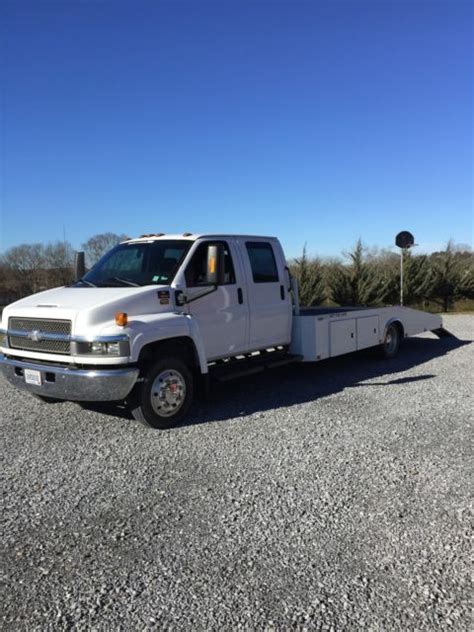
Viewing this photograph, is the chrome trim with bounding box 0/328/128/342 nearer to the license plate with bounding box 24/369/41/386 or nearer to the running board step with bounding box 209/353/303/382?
the license plate with bounding box 24/369/41/386

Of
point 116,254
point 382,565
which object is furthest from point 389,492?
point 116,254

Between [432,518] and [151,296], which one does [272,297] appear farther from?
[432,518]

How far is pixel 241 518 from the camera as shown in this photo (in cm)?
366

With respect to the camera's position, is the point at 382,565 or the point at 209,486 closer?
the point at 382,565

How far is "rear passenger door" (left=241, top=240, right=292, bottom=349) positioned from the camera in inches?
279

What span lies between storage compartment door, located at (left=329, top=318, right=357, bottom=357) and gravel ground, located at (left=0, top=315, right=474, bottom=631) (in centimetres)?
178

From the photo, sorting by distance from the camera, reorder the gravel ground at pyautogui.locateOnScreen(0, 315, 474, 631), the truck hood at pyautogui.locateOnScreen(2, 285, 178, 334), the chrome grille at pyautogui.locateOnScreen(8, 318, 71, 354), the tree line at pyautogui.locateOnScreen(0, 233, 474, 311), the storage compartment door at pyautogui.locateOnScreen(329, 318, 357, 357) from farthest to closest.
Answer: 1. the tree line at pyautogui.locateOnScreen(0, 233, 474, 311)
2. the storage compartment door at pyautogui.locateOnScreen(329, 318, 357, 357)
3. the chrome grille at pyautogui.locateOnScreen(8, 318, 71, 354)
4. the truck hood at pyautogui.locateOnScreen(2, 285, 178, 334)
5. the gravel ground at pyautogui.locateOnScreen(0, 315, 474, 631)

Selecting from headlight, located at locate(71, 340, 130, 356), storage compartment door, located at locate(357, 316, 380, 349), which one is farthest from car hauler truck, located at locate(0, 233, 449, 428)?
storage compartment door, located at locate(357, 316, 380, 349)

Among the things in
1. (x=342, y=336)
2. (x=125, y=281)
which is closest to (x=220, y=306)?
(x=125, y=281)

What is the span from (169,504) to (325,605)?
154 cm

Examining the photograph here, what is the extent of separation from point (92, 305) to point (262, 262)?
9.15 ft

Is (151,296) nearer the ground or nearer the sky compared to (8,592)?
nearer the sky

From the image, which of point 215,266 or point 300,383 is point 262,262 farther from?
point 300,383

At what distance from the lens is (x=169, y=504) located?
3906mm
